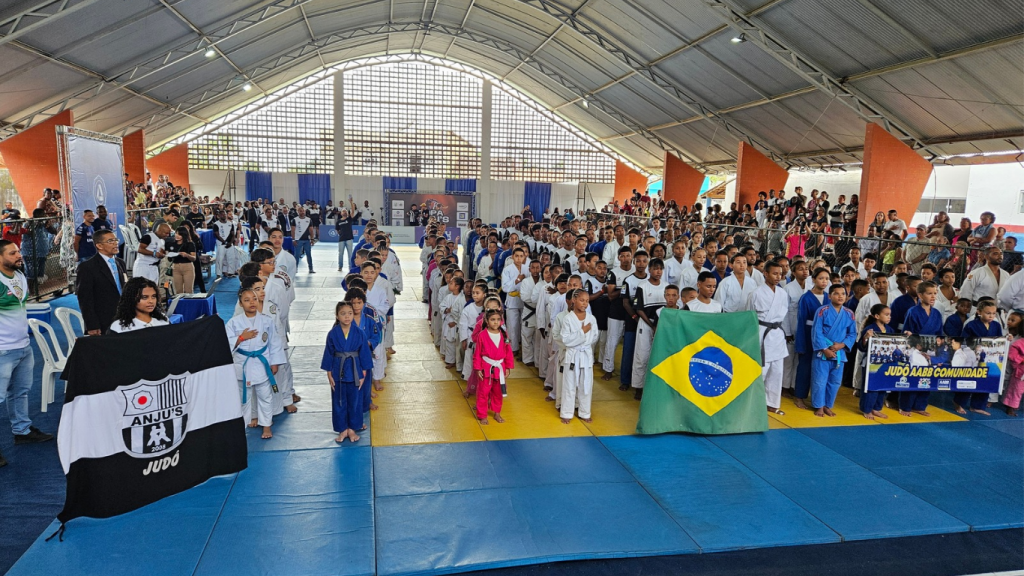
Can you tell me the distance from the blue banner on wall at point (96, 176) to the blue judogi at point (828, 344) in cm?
1298

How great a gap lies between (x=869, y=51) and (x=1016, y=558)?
471 inches

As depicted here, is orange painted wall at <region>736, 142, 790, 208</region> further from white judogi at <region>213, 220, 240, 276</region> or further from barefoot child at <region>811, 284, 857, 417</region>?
white judogi at <region>213, 220, 240, 276</region>

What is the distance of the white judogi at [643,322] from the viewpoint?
712 centimetres

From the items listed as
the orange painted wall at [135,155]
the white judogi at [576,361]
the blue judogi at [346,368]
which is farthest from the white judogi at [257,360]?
the orange painted wall at [135,155]

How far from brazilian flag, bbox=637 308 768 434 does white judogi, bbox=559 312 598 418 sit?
63cm

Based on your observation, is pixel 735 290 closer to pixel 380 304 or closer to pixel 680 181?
pixel 380 304

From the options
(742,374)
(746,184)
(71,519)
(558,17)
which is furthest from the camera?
(746,184)

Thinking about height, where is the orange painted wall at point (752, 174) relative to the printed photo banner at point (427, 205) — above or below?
above

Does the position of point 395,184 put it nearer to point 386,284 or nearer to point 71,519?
point 386,284

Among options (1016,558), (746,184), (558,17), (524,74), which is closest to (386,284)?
(1016,558)

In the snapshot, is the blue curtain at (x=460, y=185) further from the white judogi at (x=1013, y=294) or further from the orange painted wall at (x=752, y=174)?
the white judogi at (x=1013, y=294)

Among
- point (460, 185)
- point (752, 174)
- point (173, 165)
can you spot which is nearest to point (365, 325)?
point (752, 174)

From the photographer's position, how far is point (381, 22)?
23.8 m

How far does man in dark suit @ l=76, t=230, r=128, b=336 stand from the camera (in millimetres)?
6129
